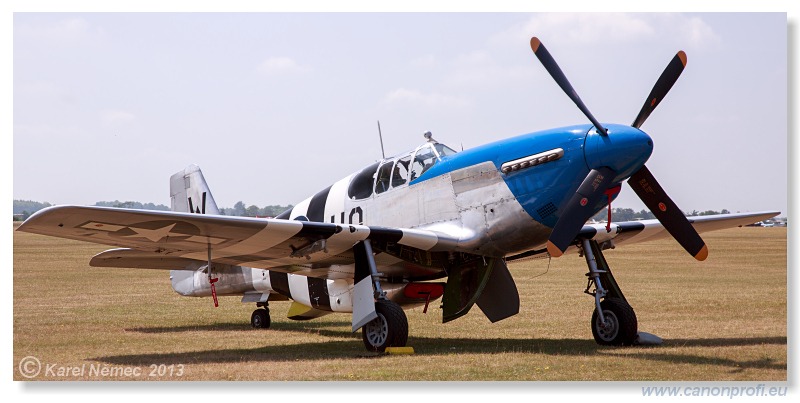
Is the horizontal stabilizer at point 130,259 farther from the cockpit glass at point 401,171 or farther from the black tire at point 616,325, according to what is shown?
the black tire at point 616,325

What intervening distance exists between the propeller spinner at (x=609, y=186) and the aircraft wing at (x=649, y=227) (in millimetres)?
1573

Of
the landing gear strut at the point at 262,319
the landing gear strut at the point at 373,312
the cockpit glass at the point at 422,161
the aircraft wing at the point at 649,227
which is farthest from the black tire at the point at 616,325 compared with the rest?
the landing gear strut at the point at 262,319

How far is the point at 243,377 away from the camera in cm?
955

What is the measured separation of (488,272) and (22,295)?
1258 centimetres

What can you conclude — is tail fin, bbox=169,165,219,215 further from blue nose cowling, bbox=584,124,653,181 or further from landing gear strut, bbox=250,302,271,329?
blue nose cowling, bbox=584,124,653,181

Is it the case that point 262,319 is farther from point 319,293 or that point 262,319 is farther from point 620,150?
point 620,150

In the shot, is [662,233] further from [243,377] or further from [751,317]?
[243,377]

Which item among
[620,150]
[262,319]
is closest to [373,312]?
[620,150]

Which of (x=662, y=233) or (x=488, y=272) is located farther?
(x=662, y=233)

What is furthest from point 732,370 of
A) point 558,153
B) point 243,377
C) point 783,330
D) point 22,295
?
point 22,295

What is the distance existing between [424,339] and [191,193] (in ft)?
17.3

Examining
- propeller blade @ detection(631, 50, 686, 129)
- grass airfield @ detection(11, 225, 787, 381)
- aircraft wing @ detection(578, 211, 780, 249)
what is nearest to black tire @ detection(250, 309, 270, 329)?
grass airfield @ detection(11, 225, 787, 381)

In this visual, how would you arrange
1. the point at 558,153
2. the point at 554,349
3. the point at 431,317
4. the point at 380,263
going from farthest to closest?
the point at 431,317, the point at 380,263, the point at 554,349, the point at 558,153

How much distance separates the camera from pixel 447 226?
465 inches
